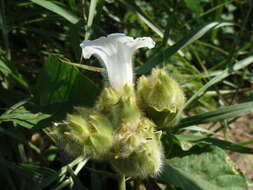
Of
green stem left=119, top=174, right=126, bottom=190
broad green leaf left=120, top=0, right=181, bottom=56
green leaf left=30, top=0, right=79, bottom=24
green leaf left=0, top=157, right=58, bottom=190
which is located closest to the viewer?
green stem left=119, top=174, right=126, bottom=190

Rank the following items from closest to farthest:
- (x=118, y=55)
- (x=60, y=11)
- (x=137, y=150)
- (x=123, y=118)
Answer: (x=137, y=150)
(x=123, y=118)
(x=118, y=55)
(x=60, y=11)

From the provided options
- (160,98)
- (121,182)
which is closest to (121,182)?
(121,182)

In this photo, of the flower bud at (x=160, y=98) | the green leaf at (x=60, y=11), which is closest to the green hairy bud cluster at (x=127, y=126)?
the flower bud at (x=160, y=98)

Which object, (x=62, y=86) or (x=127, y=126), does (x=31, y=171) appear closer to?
(x=62, y=86)

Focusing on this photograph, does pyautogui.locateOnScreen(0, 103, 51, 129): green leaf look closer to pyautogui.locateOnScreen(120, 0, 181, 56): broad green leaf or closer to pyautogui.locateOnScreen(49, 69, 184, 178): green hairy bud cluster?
pyautogui.locateOnScreen(49, 69, 184, 178): green hairy bud cluster

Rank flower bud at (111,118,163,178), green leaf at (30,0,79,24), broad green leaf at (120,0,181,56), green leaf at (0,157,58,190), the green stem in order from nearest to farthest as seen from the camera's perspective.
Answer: flower bud at (111,118,163,178) → the green stem → green leaf at (0,157,58,190) → green leaf at (30,0,79,24) → broad green leaf at (120,0,181,56)

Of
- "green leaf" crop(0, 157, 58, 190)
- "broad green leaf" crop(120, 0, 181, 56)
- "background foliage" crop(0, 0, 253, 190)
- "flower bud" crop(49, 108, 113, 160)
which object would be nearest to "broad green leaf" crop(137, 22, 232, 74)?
"background foliage" crop(0, 0, 253, 190)

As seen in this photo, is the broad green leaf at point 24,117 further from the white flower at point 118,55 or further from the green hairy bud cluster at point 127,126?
the white flower at point 118,55
